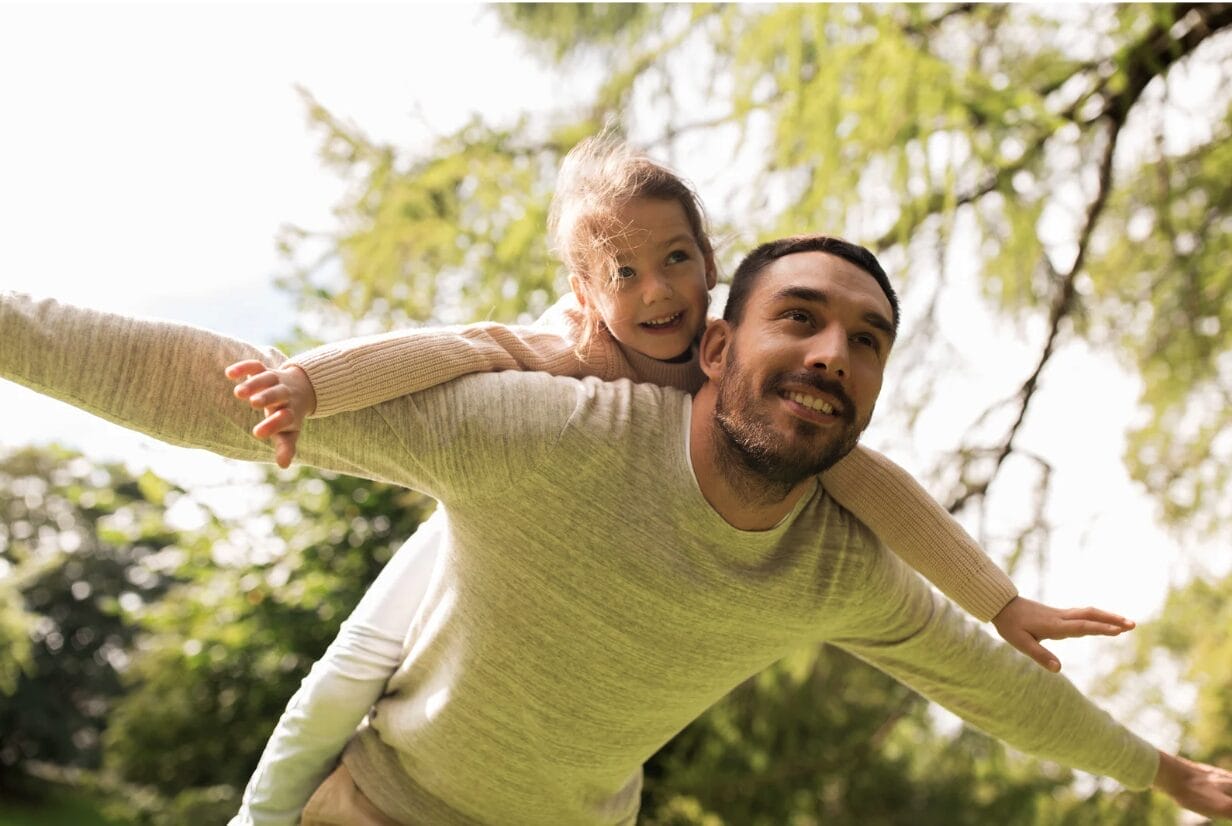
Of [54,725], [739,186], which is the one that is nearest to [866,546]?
[739,186]

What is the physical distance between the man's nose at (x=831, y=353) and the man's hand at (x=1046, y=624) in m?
0.43

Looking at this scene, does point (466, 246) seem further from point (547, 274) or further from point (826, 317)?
point (826, 317)

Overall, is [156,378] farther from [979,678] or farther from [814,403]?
[979,678]

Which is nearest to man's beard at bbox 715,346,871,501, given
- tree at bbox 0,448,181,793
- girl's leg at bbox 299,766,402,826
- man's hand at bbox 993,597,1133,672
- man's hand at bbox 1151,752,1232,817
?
man's hand at bbox 993,597,1133,672

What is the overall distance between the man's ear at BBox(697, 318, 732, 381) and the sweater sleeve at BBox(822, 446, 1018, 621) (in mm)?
214

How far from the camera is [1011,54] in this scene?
3980mm

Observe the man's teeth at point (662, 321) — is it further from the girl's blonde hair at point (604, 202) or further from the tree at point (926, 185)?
the tree at point (926, 185)

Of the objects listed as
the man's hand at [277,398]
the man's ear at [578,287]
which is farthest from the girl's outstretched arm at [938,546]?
the man's hand at [277,398]

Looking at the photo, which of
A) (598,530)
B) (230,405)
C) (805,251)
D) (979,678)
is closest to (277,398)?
(230,405)

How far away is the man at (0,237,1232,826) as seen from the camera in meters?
1.34

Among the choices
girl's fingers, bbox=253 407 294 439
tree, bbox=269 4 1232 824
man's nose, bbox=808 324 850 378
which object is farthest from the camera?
tree, bbox=269 4 1232 824

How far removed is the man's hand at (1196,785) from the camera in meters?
1.84

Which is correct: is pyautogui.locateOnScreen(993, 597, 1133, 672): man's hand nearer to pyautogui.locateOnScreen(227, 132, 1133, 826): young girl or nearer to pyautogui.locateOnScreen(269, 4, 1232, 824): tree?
pyautogui.locateOnScreen(227, 132, 1133, 826): young girl

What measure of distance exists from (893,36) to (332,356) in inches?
95.5
